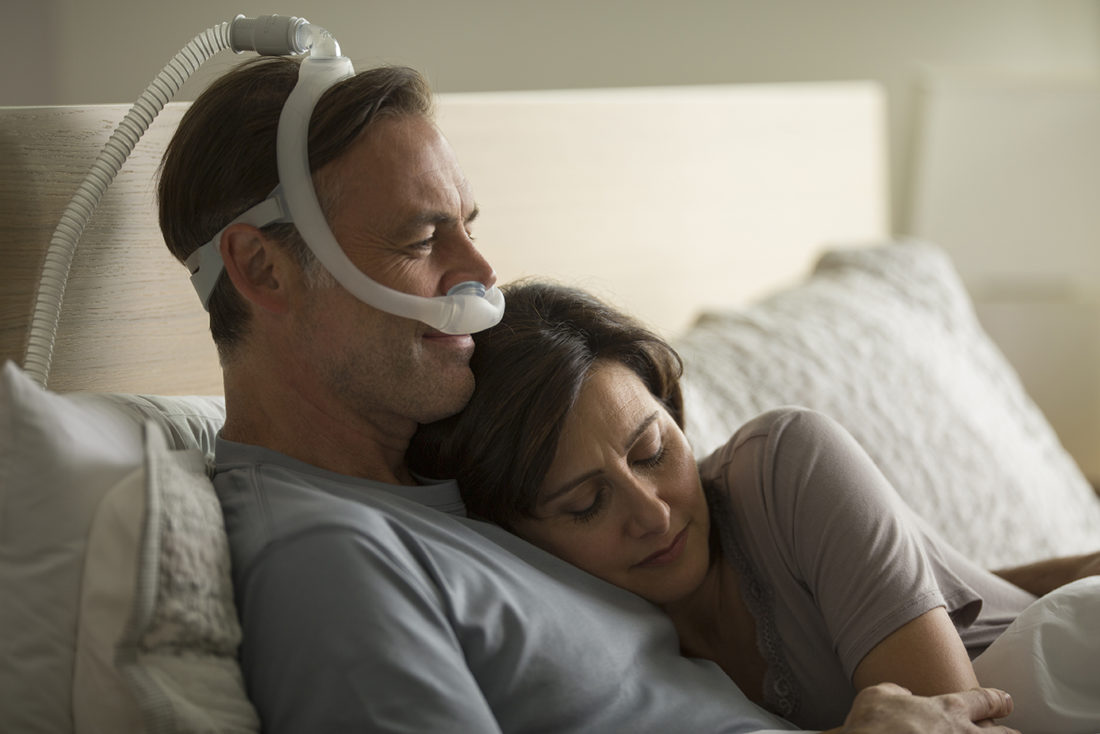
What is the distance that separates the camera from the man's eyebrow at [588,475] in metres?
1.22

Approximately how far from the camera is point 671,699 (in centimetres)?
115

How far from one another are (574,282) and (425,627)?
2.56 feet

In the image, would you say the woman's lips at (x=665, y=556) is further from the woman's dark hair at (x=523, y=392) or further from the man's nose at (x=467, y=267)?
the man's nose at (x=467, y=267)

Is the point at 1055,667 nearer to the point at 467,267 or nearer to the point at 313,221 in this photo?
the point at 467,267

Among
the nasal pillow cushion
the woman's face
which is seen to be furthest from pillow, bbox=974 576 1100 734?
the nasal pillow cushion

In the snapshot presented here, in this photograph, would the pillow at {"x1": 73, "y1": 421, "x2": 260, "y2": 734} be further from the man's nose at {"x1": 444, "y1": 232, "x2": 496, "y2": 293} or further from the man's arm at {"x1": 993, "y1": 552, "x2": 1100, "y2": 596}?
the man's arm at {"x1": 993, "y1": 552, "x2": 1100, "y2": 596}

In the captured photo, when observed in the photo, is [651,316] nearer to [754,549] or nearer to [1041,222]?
[754,549]

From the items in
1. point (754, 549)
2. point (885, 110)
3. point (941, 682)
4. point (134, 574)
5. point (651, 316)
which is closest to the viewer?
point (134, 574)

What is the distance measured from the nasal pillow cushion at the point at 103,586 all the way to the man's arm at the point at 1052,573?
3.58 feet

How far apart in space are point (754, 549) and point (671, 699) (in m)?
0.25

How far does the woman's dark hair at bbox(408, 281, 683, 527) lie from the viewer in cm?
123

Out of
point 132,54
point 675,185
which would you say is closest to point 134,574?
point 132,54

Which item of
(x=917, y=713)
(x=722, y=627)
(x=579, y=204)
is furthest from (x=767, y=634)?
(x=579, y=204)

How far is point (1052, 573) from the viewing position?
1.51 metres
